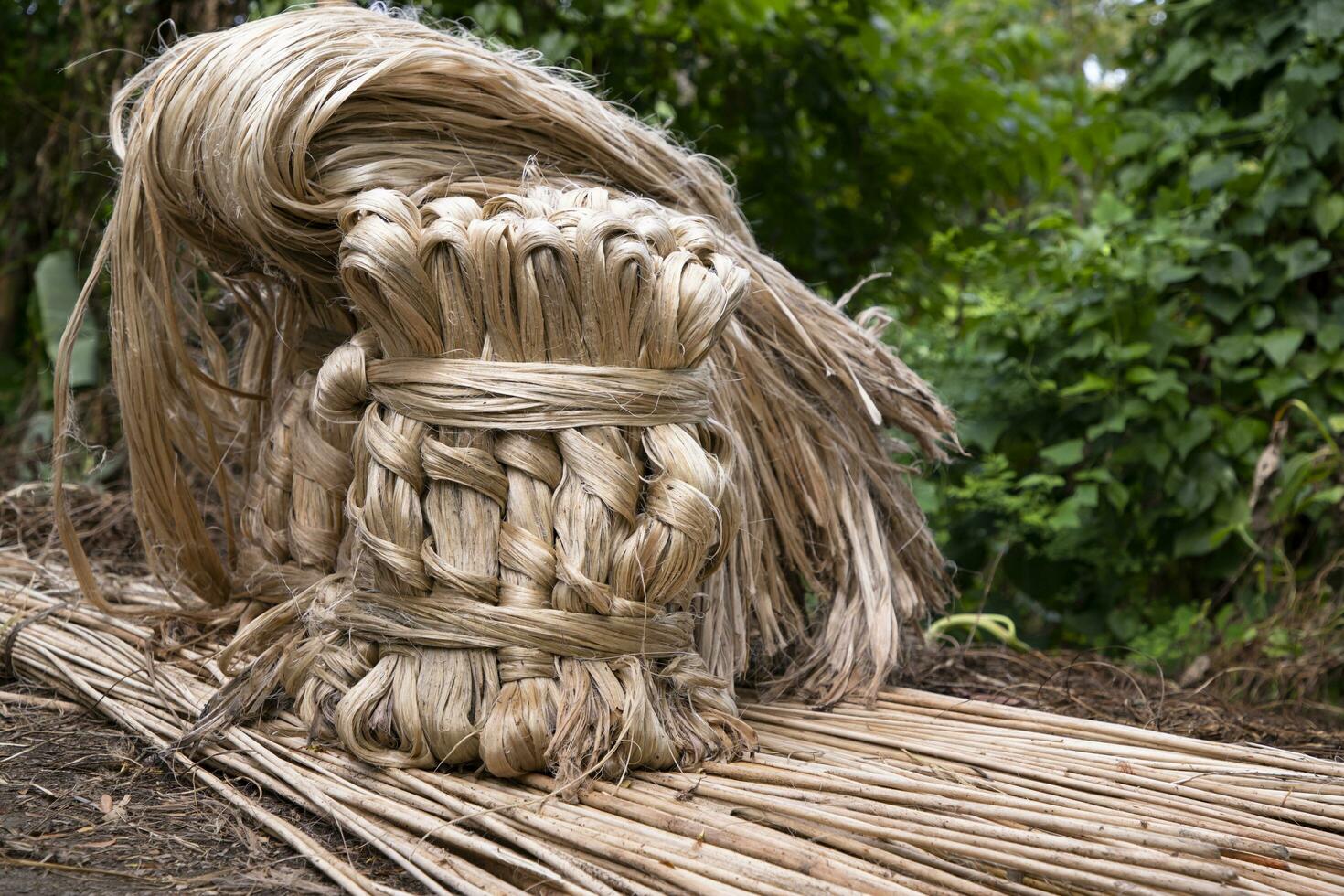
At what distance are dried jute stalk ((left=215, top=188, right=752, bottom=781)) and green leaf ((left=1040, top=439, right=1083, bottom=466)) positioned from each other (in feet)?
4.77

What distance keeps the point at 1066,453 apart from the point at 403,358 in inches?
65.3

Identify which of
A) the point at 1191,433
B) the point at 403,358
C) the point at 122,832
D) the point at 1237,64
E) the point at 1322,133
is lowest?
the point at 122,832

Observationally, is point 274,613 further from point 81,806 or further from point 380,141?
point 380,141

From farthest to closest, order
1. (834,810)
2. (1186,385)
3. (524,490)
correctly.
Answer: (1186,385) < (524,490) < (834,810)

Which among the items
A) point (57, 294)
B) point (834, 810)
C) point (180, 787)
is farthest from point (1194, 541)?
point (57, 294)

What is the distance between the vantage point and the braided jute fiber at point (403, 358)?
1.24m

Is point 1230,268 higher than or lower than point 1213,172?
lower

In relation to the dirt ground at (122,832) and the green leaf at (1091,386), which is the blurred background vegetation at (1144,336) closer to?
the green leaf at (1091,386)

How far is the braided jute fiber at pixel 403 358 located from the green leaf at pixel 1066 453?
844mm

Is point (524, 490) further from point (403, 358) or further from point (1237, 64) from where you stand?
point (1237, 64)

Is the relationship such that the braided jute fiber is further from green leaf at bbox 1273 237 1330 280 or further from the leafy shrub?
green leaf at bbox 1273 237 1330 280

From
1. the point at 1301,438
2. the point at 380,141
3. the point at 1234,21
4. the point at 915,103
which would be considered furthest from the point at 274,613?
the point at 915,103

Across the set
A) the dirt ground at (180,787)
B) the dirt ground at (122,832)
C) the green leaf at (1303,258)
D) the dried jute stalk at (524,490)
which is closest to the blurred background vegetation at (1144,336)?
the green leaf at (1303,258)

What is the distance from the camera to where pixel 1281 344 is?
2494 mm
